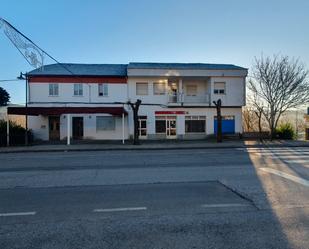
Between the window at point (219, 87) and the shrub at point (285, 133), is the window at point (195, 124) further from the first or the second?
the shrub at point (285, 133)

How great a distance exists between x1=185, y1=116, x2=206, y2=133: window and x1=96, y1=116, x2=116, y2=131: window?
7508 mm

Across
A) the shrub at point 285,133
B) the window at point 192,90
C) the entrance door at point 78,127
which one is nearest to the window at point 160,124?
the window at point 192,90

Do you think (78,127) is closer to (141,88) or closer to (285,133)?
(141,88)

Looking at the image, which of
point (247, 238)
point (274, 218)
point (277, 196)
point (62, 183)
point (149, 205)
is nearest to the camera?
point (247, 238)

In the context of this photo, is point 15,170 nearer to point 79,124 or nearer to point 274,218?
point 274,218

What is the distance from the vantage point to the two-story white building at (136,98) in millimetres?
33969

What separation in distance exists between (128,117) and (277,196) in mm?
27657

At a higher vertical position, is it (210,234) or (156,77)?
(156,77)

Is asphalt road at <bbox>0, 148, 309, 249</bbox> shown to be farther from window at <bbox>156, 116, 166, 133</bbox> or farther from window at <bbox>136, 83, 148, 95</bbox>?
window at <bbox>136, 83, 148, 95</bbox>

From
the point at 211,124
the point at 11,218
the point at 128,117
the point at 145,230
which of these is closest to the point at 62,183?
the point at 11,218

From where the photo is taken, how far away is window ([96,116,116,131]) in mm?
34562

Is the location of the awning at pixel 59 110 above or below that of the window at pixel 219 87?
below

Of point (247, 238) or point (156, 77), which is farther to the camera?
point (156, 77)

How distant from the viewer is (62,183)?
955 centimetres
